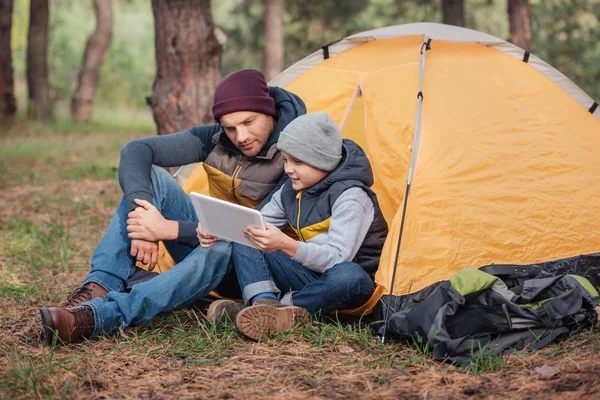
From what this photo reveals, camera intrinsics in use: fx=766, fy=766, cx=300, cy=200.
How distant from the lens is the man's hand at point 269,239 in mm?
2953

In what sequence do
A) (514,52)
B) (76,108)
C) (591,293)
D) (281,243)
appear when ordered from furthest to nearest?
(76,108)
(514,52)
(591,293)
(281,243)

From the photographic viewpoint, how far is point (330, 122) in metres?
3.25

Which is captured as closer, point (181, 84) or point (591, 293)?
point (591, 293)

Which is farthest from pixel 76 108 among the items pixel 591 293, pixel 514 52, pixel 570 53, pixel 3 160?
pixel 591 293

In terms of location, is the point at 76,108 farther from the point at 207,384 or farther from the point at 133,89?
the point at 207,384

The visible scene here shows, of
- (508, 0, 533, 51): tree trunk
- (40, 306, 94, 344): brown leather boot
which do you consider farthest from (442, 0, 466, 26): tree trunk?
(40, 306, 94, 344): brown leather boot

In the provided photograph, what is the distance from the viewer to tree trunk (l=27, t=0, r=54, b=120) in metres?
13.6

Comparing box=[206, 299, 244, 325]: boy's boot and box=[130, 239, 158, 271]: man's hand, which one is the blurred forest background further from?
box=[206, 299, 244, 325]: boy's boot

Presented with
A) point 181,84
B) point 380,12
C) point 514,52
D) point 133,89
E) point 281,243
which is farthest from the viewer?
point 133,89

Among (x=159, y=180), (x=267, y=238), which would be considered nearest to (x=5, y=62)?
(x=159, y=180)

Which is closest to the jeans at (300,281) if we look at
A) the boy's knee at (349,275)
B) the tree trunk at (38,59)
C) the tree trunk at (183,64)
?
the boy's knee at (349,275)

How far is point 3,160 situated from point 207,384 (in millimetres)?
7104

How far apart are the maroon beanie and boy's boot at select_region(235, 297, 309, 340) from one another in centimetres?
85

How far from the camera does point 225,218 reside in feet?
9.74
